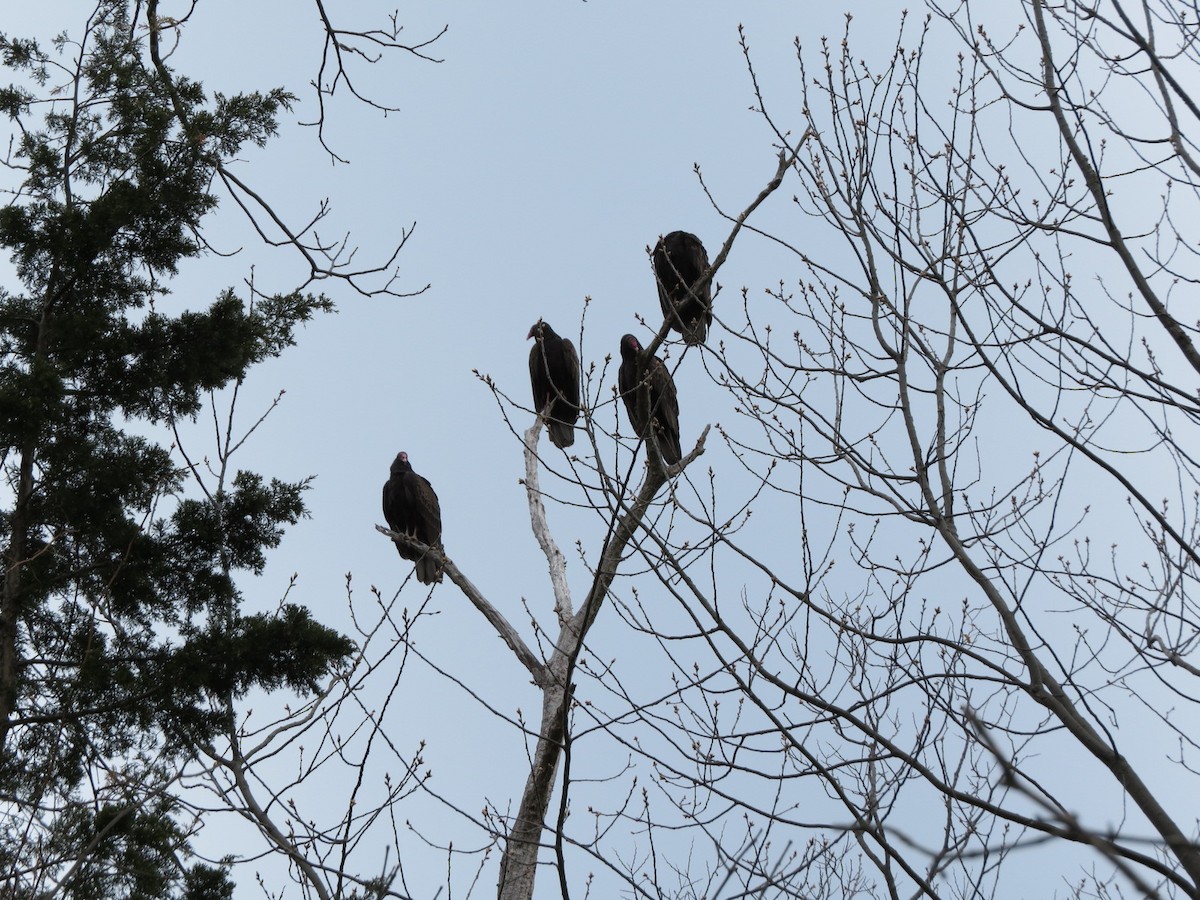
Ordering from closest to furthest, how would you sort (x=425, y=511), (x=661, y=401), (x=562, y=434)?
(x=661, y=401)
(x=562, y=434)
(x=425, y=511)

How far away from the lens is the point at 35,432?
5.21 meters

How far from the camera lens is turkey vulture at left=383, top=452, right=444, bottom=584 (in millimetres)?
7277

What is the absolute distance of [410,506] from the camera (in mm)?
7418

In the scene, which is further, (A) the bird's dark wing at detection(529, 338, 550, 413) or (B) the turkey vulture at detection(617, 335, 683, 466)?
(A) the bird's dark wing at detection(529, 338, 550, 413)

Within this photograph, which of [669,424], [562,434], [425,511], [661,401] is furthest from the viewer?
[425,511]

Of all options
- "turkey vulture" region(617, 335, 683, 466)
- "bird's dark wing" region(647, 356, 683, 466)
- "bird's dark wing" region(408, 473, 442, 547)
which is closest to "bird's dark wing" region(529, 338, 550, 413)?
"bird's dark wing" region(408, 473, 442, 547)

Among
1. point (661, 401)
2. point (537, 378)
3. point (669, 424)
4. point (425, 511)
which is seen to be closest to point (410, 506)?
point (425, 511)

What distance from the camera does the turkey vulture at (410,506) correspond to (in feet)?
23.9

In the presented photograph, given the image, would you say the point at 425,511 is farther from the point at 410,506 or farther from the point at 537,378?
the point at 537,378

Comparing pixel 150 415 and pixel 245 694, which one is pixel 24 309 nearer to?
pixel 150 415

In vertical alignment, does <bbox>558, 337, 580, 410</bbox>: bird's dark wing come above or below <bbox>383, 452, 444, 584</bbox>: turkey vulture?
above

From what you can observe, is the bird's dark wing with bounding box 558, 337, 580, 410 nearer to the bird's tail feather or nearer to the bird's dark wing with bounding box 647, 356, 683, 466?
the bird's tail feather

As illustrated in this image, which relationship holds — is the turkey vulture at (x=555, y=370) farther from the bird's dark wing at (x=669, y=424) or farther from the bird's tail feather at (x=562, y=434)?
the bird's dark wing at (x=669, y=424)

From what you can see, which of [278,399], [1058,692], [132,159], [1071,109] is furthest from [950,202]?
[132,159]
